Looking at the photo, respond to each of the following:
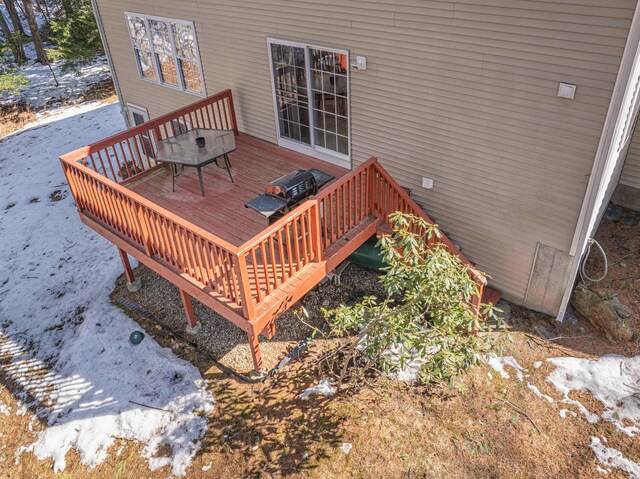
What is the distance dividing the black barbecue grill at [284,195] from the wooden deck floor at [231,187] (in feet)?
1.49

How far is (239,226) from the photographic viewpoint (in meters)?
6.93

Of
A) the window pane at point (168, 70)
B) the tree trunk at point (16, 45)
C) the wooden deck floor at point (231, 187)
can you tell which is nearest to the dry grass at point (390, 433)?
the wooden deck floor at point (231, 187)

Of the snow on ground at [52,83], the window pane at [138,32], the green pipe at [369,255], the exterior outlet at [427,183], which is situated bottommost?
the green pipe at [369,255]

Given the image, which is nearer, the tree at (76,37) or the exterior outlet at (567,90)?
the exterior outlet at (567,90)

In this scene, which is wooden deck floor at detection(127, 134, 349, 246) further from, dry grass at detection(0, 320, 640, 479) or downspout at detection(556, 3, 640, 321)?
downspout at detection(556, 3, 640, 321)

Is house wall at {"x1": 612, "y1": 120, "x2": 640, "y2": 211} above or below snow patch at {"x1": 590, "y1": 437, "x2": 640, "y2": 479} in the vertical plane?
above

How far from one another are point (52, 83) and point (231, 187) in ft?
47.9

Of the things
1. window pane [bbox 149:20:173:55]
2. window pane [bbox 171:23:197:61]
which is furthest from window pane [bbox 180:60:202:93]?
window pane [bbox 149:20:173:55]

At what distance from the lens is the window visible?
939 centimetres

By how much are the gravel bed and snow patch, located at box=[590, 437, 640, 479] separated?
11.1 ft

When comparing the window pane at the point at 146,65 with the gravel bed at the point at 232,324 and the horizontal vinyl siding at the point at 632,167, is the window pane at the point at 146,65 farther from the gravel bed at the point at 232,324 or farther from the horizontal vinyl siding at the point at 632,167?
the horizontal vinyl siding at the point at 632,167

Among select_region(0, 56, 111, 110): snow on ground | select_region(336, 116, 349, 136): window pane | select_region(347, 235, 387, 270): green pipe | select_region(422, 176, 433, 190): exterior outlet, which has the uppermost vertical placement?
select_region(336, 116, 349, 136): window pane

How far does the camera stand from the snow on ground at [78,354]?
20.1 ft

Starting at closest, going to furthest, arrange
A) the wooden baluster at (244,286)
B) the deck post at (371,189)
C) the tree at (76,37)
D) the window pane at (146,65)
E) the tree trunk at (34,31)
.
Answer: the wooden baluster at (244,286) < the deck post at (371,189) < the window pane at (146,65) < the tree at (76,37) < the tree trunk at (34,31)
